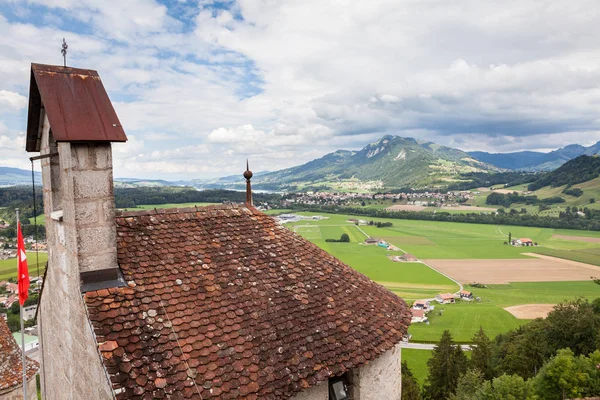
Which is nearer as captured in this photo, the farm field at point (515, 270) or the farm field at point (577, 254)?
the farm field at point (515, 270)

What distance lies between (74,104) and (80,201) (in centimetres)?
164

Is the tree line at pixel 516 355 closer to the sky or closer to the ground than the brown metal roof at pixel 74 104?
closer to the ground

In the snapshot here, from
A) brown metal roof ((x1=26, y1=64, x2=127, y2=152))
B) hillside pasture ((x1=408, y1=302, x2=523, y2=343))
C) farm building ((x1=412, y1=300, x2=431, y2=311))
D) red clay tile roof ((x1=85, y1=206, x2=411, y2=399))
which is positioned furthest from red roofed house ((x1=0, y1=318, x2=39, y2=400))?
farm building ((x1=412, y1=300, x2=431, y2=311))

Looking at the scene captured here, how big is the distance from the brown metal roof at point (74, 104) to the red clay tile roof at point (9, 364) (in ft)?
30.9

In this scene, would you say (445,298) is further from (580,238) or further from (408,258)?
(580,238)

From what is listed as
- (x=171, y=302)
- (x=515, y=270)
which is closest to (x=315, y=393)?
(x=171, y=302)

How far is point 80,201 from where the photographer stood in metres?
6.07

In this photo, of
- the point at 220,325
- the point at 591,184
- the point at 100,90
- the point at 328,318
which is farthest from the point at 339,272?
the point at 591,184

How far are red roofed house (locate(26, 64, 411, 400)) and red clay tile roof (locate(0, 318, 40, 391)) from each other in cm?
531

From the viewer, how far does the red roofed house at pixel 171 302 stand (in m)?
5.46

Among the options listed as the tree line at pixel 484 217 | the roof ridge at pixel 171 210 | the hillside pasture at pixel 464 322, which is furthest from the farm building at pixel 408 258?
the roof ridge at pixel 171 210

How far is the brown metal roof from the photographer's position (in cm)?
597

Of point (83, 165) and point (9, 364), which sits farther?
point (9, 364)

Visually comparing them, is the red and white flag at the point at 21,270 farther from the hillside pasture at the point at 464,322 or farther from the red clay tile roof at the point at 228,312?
the hillside pasture at the point at 464,322
